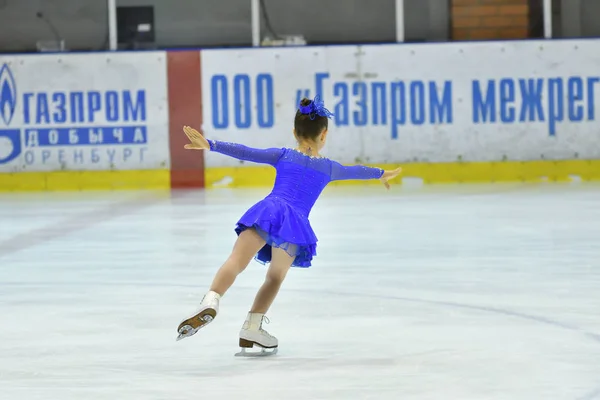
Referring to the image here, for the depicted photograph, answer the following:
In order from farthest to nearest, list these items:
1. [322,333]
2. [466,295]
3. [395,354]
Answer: [466,295] < [322,333] < [395,354]

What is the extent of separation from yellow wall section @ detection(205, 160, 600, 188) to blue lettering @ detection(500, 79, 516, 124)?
1.69ft

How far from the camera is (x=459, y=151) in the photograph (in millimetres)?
15875

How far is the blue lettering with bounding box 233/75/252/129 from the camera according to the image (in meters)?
15.9

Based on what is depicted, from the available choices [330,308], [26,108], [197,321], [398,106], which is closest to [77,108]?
[26,108]

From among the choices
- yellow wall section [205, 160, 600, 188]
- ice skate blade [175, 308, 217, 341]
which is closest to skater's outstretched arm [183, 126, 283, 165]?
ice skate blade [175, 308, 217, 341]

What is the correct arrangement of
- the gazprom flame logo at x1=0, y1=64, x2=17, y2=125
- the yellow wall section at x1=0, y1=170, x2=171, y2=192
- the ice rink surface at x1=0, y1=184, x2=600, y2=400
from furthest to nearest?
1. the gazprom flame logo at x1=0, y1=64, x2=17, y2=125
2. the yellow wall section at x1=0, y1=170, x2=171, y2=192
3. the ice rink surface at x1=0, y1=184, x2=600, y2=400

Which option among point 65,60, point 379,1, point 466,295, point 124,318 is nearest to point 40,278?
point 124,318

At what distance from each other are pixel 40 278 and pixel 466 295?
2555 mm

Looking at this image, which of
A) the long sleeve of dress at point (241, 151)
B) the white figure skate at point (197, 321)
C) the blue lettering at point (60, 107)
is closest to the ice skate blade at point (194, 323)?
the white figure skate at point (197, 321)

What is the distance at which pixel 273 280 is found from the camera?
5.57m

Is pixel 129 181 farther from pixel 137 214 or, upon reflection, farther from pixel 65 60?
pixel 137 214

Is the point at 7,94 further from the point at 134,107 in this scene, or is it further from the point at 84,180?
the point at 134,107

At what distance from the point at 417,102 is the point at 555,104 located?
1571mm

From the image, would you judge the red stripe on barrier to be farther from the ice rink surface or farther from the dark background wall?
the dark background wall
